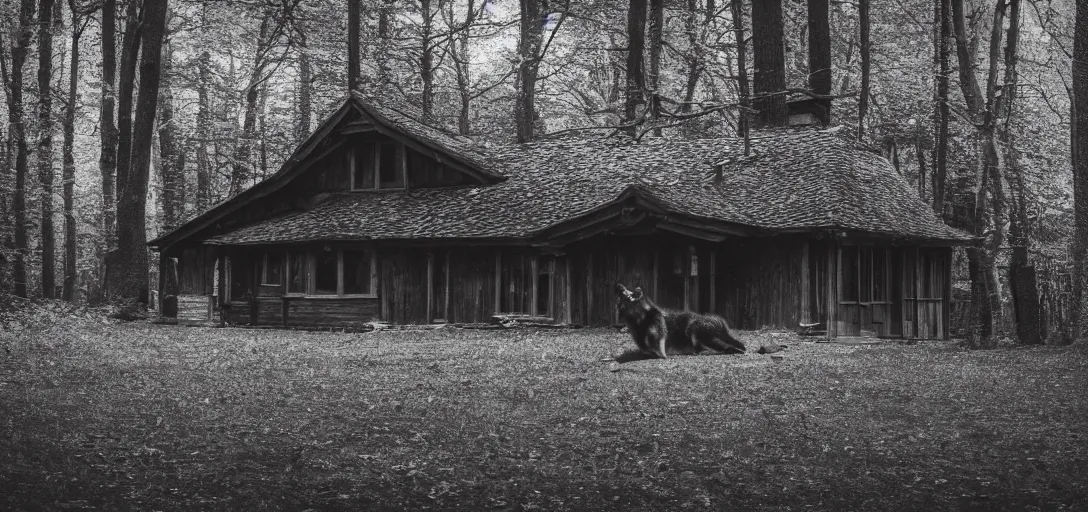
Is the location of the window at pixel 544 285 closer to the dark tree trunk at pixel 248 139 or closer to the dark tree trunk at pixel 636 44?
the dark tree trunk at pixel 636 44

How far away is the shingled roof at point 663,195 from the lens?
73.4ft

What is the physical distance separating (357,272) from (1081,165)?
1758 centimetres

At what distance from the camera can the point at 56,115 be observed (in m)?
31.3

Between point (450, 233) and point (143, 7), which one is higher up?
point (143, 7)

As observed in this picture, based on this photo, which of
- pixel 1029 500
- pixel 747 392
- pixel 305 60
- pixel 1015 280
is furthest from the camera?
pixel 305 60

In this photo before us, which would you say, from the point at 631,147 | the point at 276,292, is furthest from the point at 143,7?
the point at 631,147

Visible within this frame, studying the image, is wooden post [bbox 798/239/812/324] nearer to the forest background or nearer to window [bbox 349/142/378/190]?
the forest background

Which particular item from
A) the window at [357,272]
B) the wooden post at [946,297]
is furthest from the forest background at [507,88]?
the window at [357,272]

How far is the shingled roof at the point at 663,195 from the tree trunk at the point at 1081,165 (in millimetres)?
5418

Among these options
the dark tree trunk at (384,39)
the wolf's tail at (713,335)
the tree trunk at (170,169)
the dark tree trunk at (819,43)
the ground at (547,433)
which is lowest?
the ground at (547,433)

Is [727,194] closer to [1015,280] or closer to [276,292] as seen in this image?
[1015,280]

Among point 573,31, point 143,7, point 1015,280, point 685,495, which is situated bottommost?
point 685,495

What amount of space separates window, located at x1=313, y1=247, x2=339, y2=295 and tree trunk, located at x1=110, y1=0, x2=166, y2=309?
16.7 feet

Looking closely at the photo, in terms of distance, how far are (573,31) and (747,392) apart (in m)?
31.8
